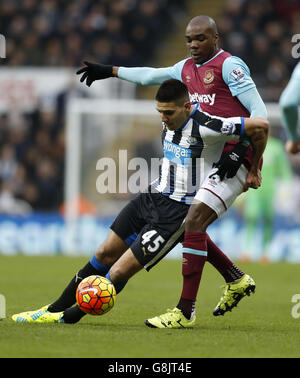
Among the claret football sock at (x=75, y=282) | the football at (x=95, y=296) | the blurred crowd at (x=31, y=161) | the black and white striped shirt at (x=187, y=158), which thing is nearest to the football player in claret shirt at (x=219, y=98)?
the black and white striped shirt at (x=187, y=158)

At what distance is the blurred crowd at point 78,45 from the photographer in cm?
1652

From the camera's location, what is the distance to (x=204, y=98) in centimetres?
642

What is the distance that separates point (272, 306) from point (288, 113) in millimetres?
3848

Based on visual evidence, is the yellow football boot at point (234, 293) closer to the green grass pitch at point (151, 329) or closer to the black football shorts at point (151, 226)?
the green grass pitch at point (151, 329)

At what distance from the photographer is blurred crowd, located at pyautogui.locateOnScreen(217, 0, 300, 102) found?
663 inches

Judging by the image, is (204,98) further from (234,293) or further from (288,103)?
(288,103)

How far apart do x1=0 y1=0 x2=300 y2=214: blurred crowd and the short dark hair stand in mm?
9981

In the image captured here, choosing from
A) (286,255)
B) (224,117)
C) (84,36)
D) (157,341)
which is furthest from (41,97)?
(157,341)

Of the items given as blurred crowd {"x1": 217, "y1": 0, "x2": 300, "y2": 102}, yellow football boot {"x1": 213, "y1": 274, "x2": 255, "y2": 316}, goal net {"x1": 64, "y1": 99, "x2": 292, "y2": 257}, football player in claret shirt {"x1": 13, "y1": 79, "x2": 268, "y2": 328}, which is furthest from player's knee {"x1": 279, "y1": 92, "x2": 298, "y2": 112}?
blurred crowd {"x1": 217, "y1": 0, "x2": 300, "y2": 102}

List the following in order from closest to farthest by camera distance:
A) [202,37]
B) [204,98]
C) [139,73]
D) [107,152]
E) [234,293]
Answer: [202,37], [204,98], [234,293], [139,73], [107,152]

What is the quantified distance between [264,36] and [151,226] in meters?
12.2

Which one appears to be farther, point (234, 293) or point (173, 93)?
point (234, 293)

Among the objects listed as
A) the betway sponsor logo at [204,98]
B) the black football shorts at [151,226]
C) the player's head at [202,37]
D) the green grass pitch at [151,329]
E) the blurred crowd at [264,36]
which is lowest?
the green grass pitch at [151,329]

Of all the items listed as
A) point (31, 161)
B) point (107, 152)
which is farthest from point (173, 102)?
point (31, 161)
